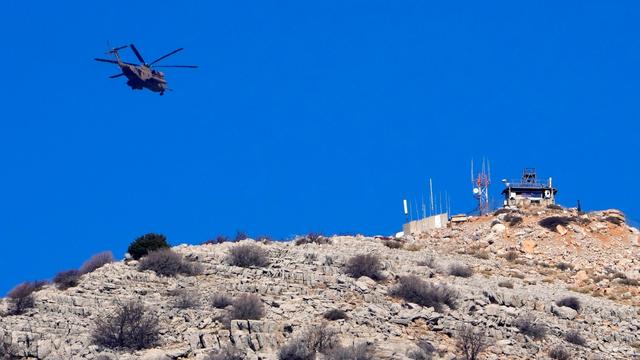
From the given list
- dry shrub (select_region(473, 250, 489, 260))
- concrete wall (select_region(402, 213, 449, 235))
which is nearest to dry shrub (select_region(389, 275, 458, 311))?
dry shrub (select_region(473, 250, 489, 260))

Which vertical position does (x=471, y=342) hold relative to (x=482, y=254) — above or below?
below

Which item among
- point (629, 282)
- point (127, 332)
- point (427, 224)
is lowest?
point (127, 332)

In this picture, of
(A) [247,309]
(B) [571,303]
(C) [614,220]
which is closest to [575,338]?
(B) [571,303]

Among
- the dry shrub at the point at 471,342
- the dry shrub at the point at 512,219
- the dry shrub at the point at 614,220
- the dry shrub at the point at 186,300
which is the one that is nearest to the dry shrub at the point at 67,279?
the dry shrub at the point at 186,300

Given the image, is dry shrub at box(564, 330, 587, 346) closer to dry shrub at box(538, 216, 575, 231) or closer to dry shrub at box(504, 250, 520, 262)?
dry shrub at box(504, 250, 520, 262)

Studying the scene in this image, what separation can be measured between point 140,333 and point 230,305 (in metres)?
4.62

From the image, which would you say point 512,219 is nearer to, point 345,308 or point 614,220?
point 614,220

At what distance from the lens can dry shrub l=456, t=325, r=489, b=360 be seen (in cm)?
4372

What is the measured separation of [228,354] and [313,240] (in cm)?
2790

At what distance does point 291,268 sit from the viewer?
5434 cm

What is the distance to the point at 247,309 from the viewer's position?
45.3 meters

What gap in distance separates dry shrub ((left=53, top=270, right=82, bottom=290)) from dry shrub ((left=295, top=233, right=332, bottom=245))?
17.2 m

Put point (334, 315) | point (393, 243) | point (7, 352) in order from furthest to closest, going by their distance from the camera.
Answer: point (393, 243), point (334, 315), point (7, 352)

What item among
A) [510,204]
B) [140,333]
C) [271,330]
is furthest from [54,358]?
[510,204]
